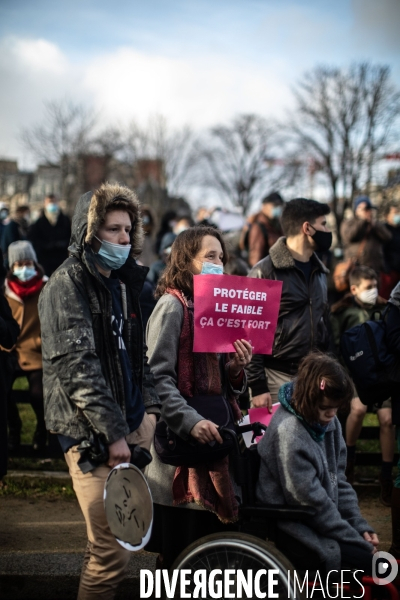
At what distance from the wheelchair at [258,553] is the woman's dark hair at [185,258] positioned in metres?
0.84

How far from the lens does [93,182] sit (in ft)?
155

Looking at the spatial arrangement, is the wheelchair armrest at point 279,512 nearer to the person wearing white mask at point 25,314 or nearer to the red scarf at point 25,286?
the person wearing white mask at point 25,314

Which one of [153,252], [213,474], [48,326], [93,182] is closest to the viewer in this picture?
[48,326]

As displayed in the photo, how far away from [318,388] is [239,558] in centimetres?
89

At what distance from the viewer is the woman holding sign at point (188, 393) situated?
366 centimetres

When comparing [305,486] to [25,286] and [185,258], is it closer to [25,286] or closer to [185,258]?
[185,258]

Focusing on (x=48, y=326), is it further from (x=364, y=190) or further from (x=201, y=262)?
(x=364, y=190)

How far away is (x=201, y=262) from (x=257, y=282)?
0.31m

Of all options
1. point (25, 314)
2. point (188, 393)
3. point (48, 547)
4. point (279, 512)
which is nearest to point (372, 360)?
point (188, 393)

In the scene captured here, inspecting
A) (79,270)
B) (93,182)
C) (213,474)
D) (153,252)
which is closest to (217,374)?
(213,474)

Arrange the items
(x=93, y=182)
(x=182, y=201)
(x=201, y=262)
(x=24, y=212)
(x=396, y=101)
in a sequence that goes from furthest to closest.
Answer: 1. (x=182, y=201)
2. (x=93, y=182)
3. (x=396, y=101)
4. (x=24, y=212)
5. (x=201, y=262)

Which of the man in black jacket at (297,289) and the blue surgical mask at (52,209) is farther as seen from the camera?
the blue surgical mask at (52,209)

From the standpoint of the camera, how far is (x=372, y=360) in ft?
15.7

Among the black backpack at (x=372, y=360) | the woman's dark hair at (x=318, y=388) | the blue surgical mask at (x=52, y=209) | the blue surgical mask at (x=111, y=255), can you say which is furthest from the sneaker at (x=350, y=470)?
the blue surgical mask at (x=52, y=209)
